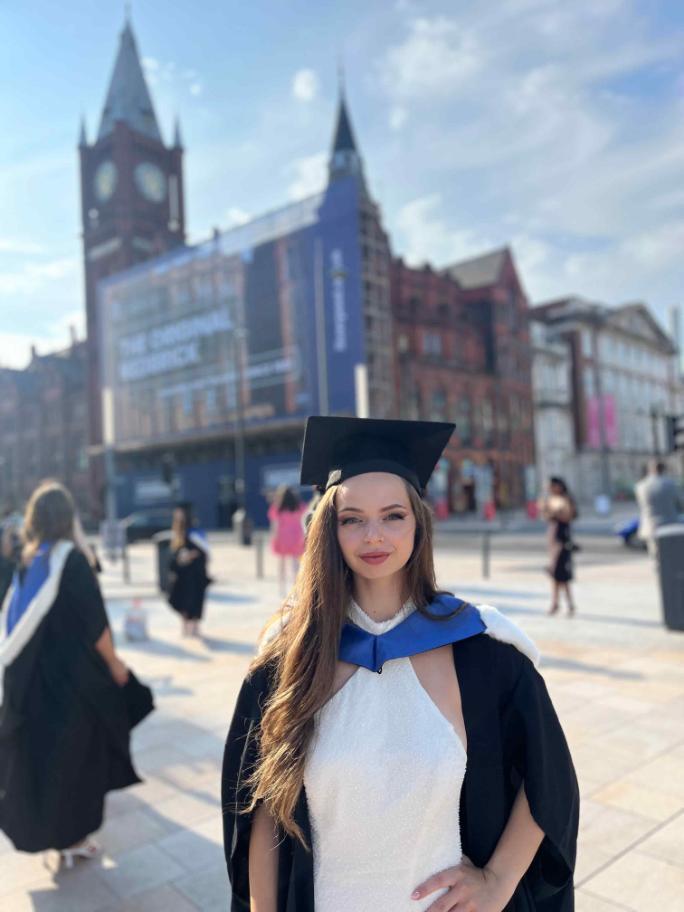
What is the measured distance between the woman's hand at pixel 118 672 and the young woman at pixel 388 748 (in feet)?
6.72

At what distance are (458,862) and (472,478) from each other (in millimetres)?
43800

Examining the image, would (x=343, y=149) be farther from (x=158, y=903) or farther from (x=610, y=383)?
(x=158, y=903)

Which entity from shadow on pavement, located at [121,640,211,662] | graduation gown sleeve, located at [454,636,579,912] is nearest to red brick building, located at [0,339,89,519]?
shadow on pavement, located at [121,640,211,662]

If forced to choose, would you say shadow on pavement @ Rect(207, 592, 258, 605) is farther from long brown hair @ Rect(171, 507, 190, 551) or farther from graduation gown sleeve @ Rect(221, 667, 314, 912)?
graduation gown sleeve @ Rect(221, 667, 314, 912)

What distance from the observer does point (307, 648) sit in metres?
1.72

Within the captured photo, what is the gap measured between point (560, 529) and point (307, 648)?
812 centimetres

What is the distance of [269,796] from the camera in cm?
166

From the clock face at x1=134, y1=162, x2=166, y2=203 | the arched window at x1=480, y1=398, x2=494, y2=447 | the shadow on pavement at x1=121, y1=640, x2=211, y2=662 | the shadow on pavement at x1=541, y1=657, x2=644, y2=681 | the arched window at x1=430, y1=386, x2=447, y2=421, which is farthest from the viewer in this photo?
the clock face at x1=134, y1=162, x2=166, y2=203

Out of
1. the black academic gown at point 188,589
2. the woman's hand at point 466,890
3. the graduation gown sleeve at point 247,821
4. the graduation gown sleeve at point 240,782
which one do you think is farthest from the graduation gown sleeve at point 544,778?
the black academic gown at point 188,589

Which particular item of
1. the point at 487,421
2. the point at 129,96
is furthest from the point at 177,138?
the point at 487,421

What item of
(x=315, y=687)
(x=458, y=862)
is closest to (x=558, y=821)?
(x=458, y=862)

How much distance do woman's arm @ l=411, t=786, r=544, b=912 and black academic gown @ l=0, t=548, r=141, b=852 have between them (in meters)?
2.42

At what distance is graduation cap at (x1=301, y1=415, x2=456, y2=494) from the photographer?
1.88 meters

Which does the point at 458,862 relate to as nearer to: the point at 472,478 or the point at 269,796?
the point at 269,796
